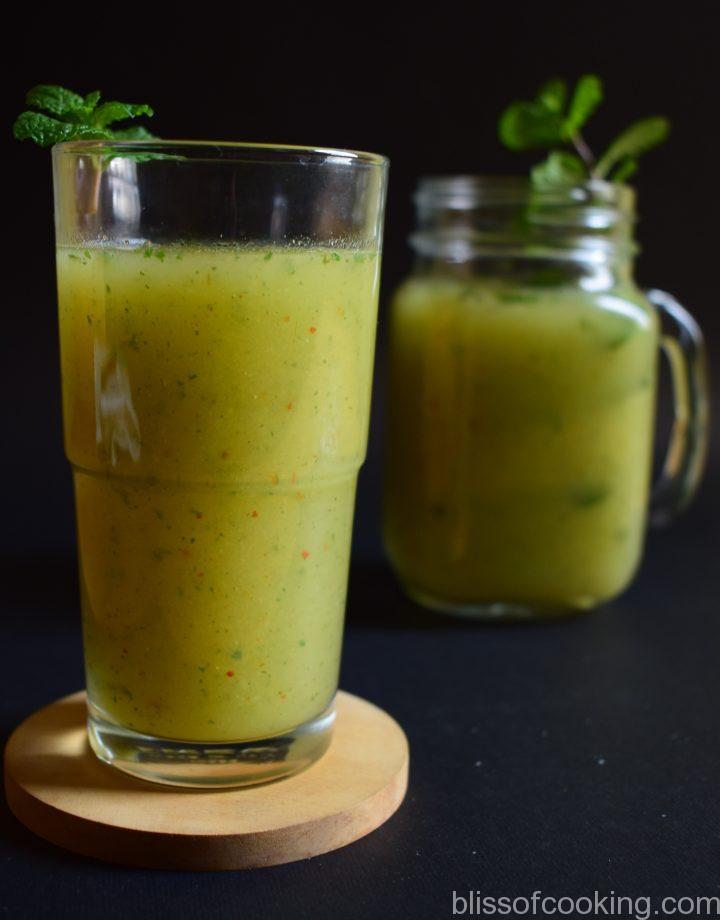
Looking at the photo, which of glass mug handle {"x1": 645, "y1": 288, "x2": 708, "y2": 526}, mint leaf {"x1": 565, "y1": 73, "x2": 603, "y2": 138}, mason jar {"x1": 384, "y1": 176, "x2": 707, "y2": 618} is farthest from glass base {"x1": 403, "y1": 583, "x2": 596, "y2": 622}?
mint leaf {"x1": 565, "y1": 73, "x2": 603, "y2": 138}

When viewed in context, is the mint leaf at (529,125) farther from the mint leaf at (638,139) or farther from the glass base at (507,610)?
the glass base at (507,610)

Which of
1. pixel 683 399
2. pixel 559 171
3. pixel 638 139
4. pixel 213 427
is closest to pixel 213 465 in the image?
pixel 213 427

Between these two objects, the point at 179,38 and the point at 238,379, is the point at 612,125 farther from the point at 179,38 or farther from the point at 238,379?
the point at 238,379

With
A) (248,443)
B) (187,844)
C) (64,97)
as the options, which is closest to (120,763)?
(187,844)

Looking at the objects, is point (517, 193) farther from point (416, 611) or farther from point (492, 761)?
point (492, 761)

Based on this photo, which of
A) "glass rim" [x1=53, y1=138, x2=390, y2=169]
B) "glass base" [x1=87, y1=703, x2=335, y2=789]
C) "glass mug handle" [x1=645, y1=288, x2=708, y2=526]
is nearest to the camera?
"glass rim" [x1=53, y1=138, x2=390, y2=169]

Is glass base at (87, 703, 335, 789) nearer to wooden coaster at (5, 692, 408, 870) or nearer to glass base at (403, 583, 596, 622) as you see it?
wooden coaster at (5, 692, 408, 870)
